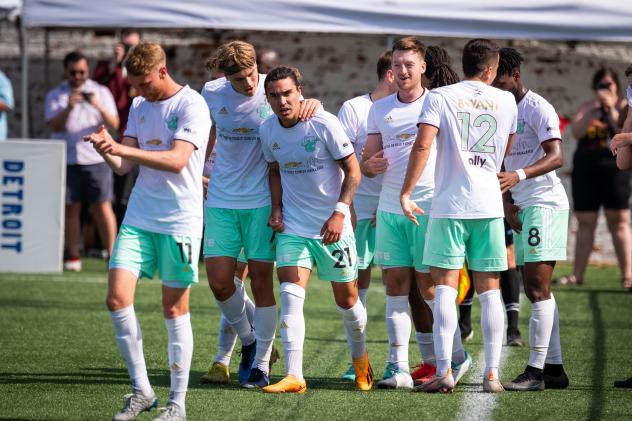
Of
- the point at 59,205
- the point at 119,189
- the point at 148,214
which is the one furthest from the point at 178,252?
the point at 119,189

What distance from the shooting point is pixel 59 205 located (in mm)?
12797

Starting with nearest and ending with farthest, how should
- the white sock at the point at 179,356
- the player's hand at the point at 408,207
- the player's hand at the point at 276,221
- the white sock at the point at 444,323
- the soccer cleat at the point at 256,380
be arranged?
the white sock at the point at 179,356, the player's hand at the point at 408,207, the white sock at the point at 444,323, the player's hand at the point at 276,221, the soccer cleat at the point at 256,380

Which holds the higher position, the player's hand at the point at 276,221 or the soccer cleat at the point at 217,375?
the player's hand at the point at 276,221

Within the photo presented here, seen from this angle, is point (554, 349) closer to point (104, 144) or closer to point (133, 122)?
point (133, 122)

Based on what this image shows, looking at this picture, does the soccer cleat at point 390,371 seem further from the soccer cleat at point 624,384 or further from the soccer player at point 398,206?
the soccer cleat at point 624,384

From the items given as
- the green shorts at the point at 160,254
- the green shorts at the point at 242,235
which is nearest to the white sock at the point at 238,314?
Answer: the green shorts at the point at 242,235

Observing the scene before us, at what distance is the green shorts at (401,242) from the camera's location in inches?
278

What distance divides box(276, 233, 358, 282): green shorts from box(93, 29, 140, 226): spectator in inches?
311

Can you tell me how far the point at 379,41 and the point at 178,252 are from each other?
10.2 metres

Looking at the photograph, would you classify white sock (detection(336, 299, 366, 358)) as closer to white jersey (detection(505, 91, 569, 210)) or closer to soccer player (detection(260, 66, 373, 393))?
soccer player (detection(260, 66, 373, 393))

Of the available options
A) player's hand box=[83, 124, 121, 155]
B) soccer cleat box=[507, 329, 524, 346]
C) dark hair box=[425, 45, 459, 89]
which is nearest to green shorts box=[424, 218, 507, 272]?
dark hair box=[425, 45, 459, 89]

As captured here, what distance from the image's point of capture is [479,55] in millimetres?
6598

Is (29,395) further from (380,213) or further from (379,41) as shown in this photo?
(379,41)

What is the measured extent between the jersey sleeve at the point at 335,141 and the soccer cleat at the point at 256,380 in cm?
139
